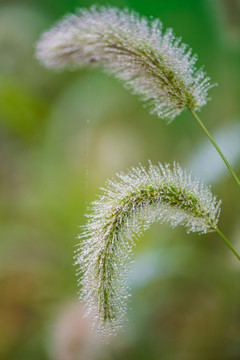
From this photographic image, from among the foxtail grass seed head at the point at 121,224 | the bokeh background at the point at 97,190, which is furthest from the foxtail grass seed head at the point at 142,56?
the bokeh background at the point at 97,190

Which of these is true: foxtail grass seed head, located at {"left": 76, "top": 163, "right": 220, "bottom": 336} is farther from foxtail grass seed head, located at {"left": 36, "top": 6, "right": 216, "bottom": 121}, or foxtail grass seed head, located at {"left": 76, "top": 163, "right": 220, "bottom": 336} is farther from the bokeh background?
the bokeh background

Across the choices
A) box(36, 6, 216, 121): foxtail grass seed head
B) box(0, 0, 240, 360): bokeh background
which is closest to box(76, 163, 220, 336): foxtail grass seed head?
box(36, 6, 216, 121): foxtail grass seed head

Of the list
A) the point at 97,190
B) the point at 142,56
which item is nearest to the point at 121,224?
the point at 142,56

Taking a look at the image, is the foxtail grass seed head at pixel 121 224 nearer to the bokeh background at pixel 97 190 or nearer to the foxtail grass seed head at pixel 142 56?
the foxtail grass seed head at pixel 142 56

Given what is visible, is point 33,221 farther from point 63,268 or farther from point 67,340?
point 67,340

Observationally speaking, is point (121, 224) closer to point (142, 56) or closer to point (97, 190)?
point (142, 56)
